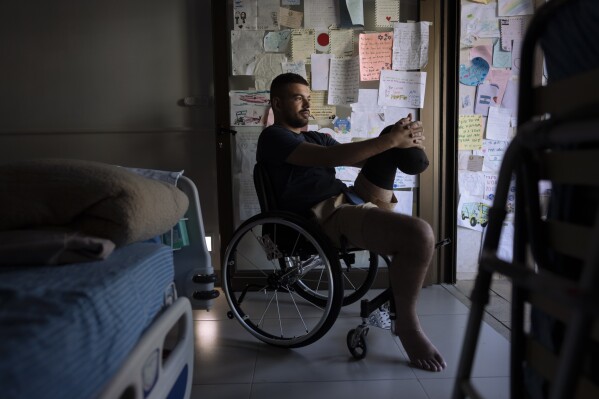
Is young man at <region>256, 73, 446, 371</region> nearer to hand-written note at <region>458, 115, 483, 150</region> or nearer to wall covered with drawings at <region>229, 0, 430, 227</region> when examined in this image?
wall covered with drawings at <region>229, 0, 430, 227</region>

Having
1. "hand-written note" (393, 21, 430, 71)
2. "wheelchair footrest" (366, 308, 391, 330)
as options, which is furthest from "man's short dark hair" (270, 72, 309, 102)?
"wheelchair footrest" (366, 308, 391, 330)

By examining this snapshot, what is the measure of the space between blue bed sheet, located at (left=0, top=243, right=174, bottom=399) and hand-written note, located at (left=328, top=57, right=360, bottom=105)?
1.66 m

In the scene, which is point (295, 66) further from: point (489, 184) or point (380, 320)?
point (380, 320)

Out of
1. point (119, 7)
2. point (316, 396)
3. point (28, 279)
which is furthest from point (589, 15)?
point (119, 7)

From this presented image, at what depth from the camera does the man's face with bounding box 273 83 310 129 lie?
5.79 feet

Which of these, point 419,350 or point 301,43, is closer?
point 419,350

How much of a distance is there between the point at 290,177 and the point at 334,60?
94cm

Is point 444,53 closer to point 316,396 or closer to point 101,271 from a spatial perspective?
point 316,396

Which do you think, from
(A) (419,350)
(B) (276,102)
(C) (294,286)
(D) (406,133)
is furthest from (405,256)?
(B) (276,102)

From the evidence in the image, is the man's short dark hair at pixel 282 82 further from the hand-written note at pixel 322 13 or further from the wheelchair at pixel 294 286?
the hand-written note at pixel 322 13

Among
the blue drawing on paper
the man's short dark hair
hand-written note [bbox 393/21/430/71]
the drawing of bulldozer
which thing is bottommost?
the drawing of bulldozer

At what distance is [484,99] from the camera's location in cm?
228

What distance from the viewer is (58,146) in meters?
2.38

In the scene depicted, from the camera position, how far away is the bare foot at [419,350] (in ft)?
4.47
